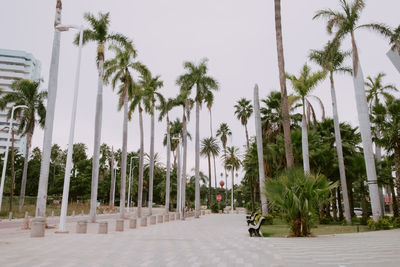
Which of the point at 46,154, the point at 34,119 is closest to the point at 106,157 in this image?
the point at 34,119

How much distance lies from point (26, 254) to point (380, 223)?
1737 cm

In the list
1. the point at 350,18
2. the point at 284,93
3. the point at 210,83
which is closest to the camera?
the point at 284,93

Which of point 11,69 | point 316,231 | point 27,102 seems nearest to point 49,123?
point 316,231

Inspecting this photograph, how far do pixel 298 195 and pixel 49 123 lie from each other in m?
14.2

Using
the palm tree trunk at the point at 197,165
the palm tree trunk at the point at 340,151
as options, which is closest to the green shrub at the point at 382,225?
the palm tree trunk at the point at 340,151

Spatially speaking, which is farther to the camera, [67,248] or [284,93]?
[284,93]

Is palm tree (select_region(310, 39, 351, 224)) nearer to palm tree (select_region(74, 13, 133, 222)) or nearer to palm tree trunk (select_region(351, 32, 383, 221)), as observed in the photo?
palm tree trunk (select_region(351, 32, 383, 221))

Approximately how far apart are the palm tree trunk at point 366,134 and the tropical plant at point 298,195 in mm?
7696

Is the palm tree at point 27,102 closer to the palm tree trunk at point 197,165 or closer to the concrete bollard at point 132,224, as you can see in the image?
the palm tree trunk at point 197,165

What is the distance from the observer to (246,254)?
8555 mm

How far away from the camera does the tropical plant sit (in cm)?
1259

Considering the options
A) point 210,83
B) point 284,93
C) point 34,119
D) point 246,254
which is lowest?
point 246,254

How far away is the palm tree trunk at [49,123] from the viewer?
55.0 feet

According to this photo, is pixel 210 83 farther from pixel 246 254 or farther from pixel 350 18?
pixel 246 254
